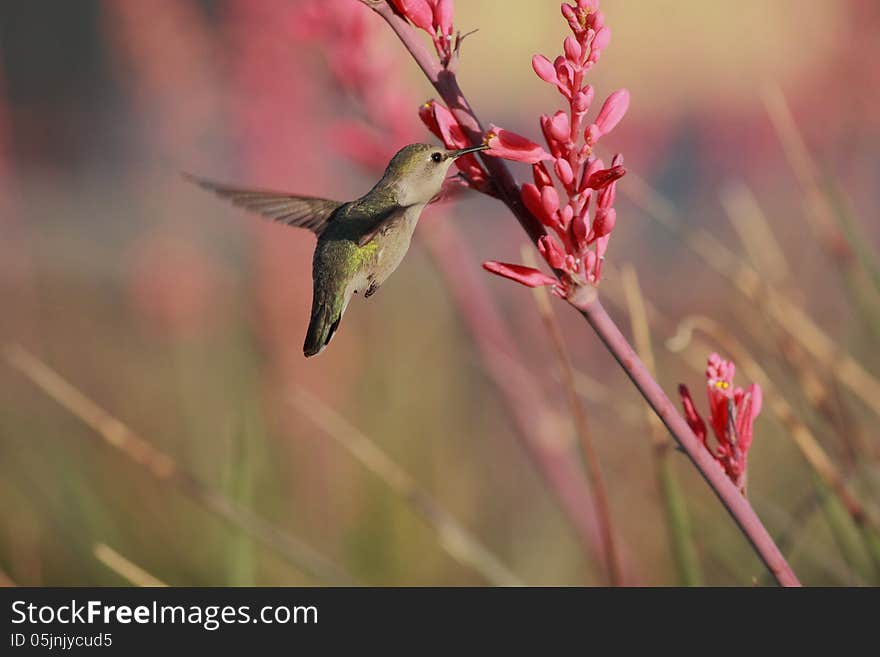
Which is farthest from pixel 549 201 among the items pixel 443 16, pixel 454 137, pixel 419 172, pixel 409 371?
pixel 409 371

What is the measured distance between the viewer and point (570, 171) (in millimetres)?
1037

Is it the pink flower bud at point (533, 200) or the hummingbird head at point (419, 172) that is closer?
the pink flower bud at point (533, 200)

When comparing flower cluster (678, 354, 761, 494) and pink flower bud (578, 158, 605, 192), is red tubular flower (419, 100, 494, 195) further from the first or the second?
flower cluster (678, 354, 761, 494)

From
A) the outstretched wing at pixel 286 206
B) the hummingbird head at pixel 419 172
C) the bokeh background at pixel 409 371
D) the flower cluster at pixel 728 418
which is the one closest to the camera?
the flower cluster at pixel 728 418

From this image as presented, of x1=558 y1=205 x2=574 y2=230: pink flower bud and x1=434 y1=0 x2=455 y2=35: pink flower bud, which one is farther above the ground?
x1=434 y1=0 x2=455 y2=35: pink flower bud

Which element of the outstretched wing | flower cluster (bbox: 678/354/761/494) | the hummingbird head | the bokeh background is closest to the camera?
flower cluster (bbox: 678/354/761/494)

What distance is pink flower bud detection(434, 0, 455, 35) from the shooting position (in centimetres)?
108

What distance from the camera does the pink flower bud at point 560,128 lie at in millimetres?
1017

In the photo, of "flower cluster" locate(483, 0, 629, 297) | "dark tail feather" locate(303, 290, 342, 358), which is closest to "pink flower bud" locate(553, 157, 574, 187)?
"flower cluster" locate(483, 0, 629, 297)

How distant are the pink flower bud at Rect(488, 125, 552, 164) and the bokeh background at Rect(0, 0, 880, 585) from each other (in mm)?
444

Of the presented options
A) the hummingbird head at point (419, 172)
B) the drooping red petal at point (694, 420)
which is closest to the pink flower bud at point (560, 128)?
the drooping red petal at point (694, 420)

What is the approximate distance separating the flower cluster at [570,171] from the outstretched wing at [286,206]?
0.63 m

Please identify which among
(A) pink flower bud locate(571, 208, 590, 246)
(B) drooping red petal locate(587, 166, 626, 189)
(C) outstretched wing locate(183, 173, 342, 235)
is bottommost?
(A) pink flower bud locate(571, 208, 590, 246)

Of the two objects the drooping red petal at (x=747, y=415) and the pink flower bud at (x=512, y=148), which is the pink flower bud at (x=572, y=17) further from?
the drooping red petal at (x=747, y=415)
